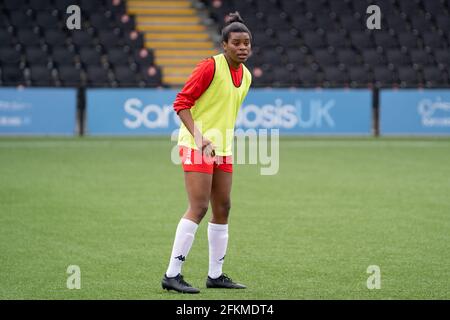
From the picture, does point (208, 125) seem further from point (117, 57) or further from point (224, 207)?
point (117, 57)

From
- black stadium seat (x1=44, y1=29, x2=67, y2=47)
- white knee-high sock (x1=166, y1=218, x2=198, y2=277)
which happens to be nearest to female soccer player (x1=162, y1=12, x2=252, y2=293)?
white knee-high sock (x1=166, y1=218, x2=198, y2=277)

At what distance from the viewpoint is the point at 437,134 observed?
23.9m

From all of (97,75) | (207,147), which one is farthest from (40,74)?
(207,147)

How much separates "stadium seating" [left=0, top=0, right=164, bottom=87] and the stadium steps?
817 mm

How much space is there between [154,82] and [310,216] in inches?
563

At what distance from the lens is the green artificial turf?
7.68 metres

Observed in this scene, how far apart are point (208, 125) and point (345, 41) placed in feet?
70.0

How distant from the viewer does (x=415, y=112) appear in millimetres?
24031

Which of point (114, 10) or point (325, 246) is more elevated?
point (114, 10)

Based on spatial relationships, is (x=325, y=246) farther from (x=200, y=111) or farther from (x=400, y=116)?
(x=400, y=116)

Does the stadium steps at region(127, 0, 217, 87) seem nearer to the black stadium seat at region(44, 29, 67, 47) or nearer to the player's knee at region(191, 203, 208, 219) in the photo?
the black stadium seat at region(44, 29, 67, 47)
